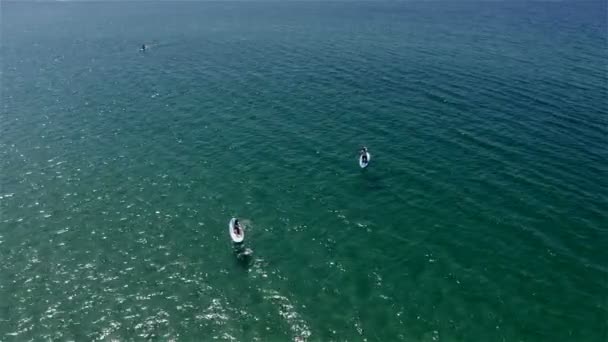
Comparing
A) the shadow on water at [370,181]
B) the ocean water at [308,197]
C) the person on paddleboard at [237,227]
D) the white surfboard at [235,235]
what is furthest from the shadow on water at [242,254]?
the shadow on water at [370,181]

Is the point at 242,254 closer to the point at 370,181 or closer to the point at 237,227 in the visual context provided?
the point at 237,227

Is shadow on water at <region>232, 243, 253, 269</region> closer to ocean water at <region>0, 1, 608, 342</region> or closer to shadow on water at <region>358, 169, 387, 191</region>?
ocean water at <region>0, 1, 608, 342</region>

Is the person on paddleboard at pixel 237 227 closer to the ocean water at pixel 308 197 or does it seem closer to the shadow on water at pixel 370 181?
the ocean water at pixel 308 197

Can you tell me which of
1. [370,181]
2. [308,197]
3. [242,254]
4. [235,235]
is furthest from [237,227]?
[370,181]

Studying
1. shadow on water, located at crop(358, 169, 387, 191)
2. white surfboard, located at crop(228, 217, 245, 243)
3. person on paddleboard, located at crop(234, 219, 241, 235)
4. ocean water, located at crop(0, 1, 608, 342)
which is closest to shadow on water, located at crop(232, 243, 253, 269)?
ocean water, located at crop(0, 1, 608, 342)

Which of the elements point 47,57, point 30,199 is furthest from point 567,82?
point 47,57

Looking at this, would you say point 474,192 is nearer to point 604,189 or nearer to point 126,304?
point 604,189

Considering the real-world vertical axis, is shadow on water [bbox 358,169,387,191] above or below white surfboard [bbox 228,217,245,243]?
above
